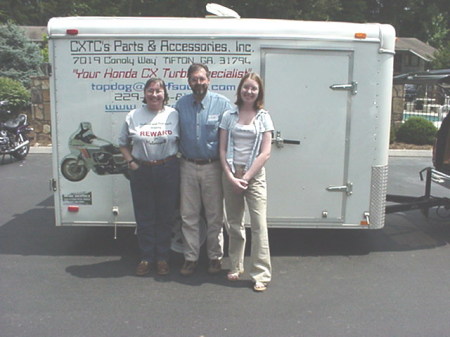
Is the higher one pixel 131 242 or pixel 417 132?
pixel 417 132

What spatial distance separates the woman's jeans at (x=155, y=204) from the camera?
4.37 metres

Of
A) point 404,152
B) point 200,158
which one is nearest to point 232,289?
point 200,158

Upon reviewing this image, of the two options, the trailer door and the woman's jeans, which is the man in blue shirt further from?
the trailer door

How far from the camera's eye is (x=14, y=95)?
1338 cm

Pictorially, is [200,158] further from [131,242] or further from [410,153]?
[410,153]

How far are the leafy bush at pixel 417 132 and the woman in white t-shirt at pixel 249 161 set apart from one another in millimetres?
9894

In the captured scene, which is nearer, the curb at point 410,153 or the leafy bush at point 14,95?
the curb at point 410,153

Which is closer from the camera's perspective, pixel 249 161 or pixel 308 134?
pixel 249 161

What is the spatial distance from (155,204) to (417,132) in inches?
401

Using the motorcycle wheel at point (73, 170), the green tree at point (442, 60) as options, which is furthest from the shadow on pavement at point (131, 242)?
the green tree at point (442, 60)

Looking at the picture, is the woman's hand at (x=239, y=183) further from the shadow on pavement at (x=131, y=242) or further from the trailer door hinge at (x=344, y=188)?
the trailer door hinge at (x=344, y=188)

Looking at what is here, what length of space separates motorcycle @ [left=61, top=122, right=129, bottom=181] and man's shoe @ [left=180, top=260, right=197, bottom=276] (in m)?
1.07

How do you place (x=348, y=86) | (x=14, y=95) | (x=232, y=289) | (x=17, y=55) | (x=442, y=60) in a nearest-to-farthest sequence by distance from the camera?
(x=232, y=289), (x=348, y=86), (x=14, y=95), (x=17, y=55), (x=442, y=60)

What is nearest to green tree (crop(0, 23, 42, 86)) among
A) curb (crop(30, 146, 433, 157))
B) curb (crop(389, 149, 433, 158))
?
curb (crop(30, 146, 433, 157))
